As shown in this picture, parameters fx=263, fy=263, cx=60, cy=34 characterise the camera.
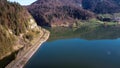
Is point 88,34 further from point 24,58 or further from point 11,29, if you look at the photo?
point 24,58

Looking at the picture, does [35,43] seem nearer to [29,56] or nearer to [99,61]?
[29,56]

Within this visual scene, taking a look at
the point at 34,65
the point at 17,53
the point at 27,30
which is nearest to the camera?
the point at 34,65

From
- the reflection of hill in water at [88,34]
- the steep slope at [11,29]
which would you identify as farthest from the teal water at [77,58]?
the reflection of hill in water at [88,34]

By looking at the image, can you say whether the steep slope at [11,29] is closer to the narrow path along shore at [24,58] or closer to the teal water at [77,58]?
the narrow path along shore at [24,58]

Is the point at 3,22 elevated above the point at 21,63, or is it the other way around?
the point at 3,22

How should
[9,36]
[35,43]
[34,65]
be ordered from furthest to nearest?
[35,43], [9,36], [34,65]

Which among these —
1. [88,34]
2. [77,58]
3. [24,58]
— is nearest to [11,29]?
[24,58]

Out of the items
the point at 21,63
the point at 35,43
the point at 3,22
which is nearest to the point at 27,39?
the point at 35,43

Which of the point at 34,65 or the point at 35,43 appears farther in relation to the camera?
the point at 35,43
